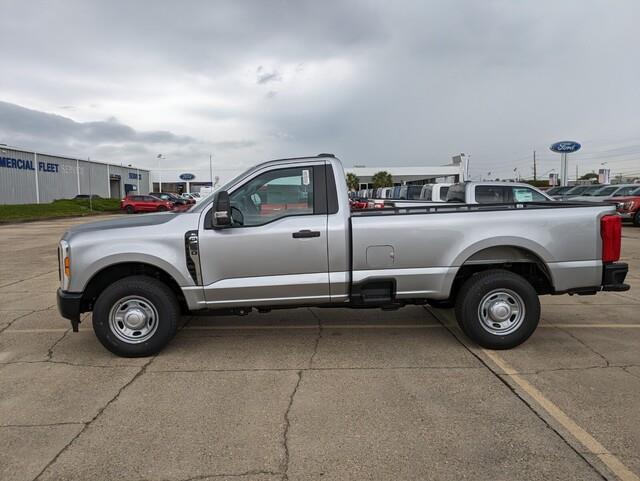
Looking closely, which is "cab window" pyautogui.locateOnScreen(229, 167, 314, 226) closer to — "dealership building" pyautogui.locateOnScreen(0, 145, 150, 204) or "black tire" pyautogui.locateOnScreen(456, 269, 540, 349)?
"black tire" pyautogui.locateOnScreen(456, 269, 540, 349)

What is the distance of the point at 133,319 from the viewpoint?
482cm

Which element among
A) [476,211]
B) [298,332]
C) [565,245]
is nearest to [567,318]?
[565,245]

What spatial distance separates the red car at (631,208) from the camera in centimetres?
1927

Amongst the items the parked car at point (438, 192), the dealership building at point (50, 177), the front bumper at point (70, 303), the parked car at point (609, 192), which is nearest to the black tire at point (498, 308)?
the front bumper at point (70, 303)

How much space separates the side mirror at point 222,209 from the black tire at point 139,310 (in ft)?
3.09

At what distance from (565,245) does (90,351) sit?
16.6 ft

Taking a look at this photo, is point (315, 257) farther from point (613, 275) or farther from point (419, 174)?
point (419, 174)

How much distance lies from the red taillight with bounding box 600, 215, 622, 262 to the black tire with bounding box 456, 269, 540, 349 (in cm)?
85

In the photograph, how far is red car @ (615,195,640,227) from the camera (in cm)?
1927

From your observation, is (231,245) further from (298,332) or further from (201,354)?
(298,332)

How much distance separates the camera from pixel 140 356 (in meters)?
4.91

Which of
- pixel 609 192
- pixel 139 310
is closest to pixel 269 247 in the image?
pixel 139 310

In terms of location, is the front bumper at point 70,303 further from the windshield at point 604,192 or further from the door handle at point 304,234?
the windshield at point 604,192

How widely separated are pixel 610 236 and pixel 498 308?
134 cm
